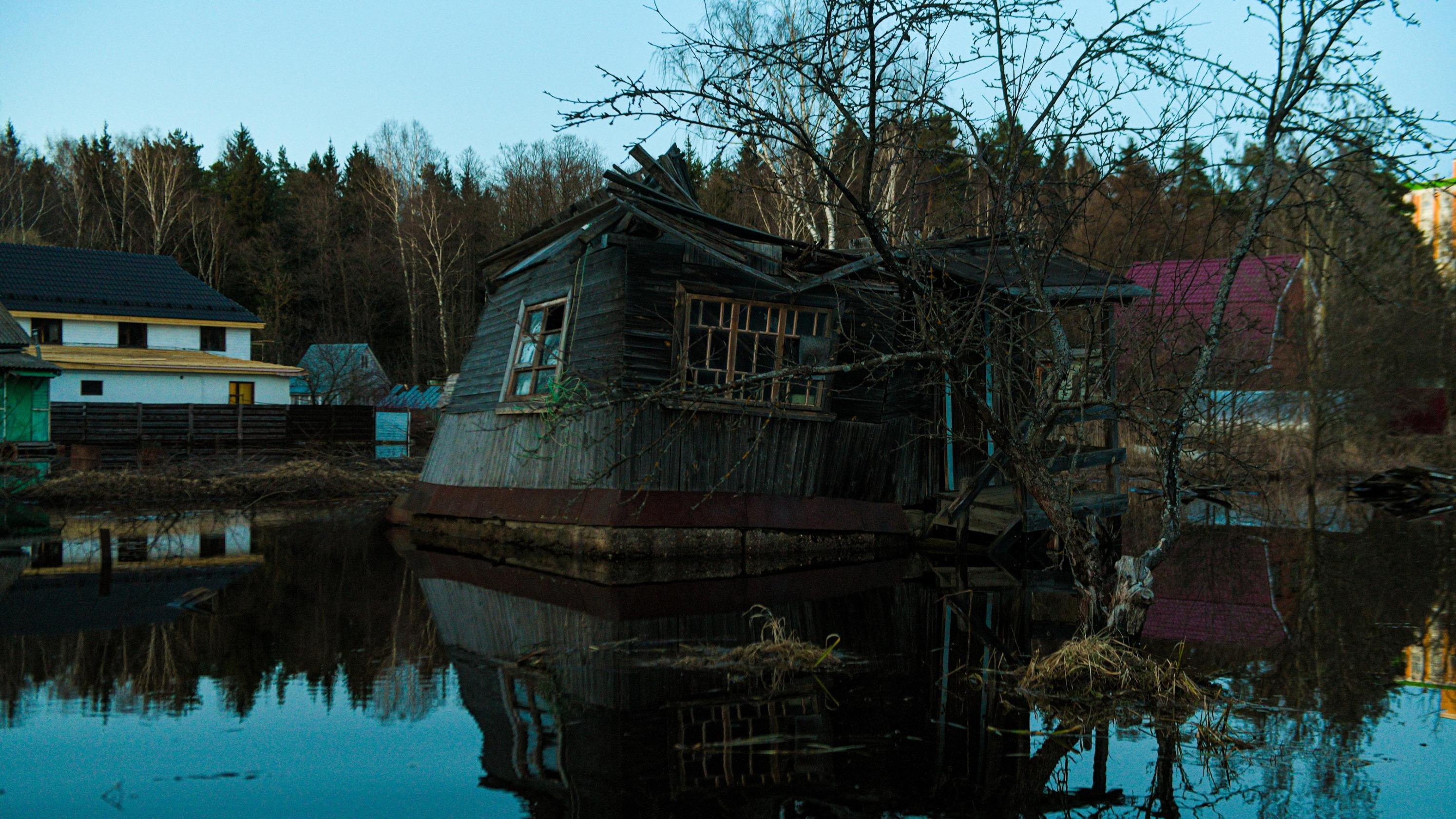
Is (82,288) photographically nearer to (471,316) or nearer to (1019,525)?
(471,316)

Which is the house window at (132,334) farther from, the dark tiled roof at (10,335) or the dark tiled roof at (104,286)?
the dark tiled roof at (10,335)

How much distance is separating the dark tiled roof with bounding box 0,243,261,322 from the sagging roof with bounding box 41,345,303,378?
135 cm

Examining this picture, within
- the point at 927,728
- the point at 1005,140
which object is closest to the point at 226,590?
the point at 927,728

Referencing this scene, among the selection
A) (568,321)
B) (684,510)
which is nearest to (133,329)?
(568,321)

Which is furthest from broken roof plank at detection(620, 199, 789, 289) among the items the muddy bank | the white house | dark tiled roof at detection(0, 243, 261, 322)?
dark tiled roof at detection(0, 243, 261, 322)

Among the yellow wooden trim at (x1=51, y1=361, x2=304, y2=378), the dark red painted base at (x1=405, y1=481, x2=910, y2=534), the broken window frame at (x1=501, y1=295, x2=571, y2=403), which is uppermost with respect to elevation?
the broken window frame at (x1=501, y1=295, x2=571, y2=403)

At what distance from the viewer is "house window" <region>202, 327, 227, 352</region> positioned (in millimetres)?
38969

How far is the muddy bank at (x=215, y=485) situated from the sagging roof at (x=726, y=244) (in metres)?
10.4

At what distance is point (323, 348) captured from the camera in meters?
41.8

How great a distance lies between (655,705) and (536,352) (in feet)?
29.1

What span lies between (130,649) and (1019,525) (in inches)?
394

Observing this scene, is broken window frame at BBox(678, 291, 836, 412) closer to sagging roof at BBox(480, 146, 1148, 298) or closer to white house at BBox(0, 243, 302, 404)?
sagging roof at BBox(480, 146, 1148, 298)

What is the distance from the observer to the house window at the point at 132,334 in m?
37.2

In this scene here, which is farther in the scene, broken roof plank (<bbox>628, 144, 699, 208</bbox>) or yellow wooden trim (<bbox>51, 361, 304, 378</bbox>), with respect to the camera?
yellow wooden trim (<bbox>51, 361, 304, 378</bbox>)
